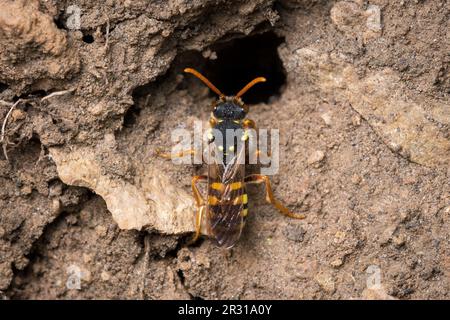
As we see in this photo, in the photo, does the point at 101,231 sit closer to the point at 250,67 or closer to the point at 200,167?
the point at 200,167

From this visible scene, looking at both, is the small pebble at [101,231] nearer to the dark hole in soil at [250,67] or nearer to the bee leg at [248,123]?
the bee leg at [248,123]

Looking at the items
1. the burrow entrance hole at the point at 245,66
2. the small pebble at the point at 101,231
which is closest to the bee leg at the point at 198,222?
the small pebble at the point at 101,231

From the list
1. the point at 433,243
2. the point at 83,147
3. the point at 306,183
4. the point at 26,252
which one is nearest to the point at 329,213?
the point at 306,183

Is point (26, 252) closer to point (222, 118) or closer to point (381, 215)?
point (222, 118)

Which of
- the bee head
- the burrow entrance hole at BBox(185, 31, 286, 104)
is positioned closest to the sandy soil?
the bee head

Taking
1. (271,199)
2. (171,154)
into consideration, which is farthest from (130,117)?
(271,199)

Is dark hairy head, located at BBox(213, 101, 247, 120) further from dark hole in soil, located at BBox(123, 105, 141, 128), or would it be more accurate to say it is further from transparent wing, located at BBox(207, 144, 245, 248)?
dark hole in soil, located at BBox(123, 105, 141, 128)
